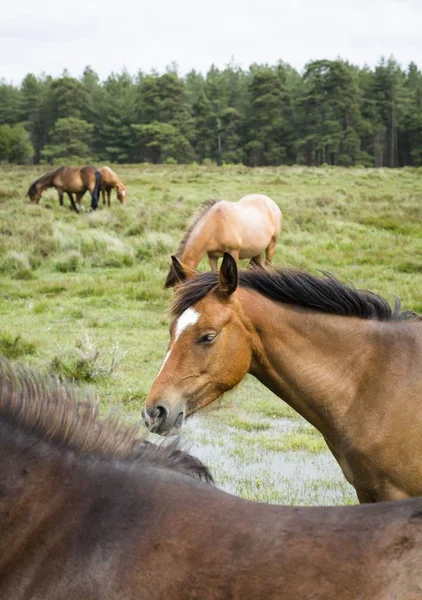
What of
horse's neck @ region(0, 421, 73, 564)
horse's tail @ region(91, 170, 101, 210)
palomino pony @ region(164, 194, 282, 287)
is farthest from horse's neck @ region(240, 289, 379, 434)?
horse's tail @ region(91, 170, 101, 210)

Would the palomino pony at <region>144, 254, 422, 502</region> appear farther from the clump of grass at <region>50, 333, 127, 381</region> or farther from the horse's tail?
the horse's tail

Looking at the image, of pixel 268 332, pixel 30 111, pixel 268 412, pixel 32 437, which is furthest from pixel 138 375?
pixel 30 111

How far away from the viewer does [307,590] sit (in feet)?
4.91

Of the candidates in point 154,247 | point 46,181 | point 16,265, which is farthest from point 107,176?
point 16,265

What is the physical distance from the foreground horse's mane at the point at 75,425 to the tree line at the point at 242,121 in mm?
54750

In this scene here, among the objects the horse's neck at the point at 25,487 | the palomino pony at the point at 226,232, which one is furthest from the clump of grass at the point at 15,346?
the horse's neck at the point at 25,487

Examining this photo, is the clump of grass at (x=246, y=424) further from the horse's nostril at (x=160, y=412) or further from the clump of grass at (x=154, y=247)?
the clump of grass at (x=154, y=247)

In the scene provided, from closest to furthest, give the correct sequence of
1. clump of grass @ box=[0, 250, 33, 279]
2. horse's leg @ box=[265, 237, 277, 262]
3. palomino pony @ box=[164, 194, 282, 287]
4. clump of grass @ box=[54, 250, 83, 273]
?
palomino pony @ box=[164, 194, 282, 287], horse's leg @ box=[265, 237, 277, 262], clump of grass @ box=[0, 250, 33, 279], clump of grass @ box=[54, 250, 83, 273]

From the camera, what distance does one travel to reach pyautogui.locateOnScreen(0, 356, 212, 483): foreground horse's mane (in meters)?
1.88

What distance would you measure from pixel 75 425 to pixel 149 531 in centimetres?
37

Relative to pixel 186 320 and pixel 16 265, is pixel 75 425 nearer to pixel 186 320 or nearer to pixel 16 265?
pixel 186 320

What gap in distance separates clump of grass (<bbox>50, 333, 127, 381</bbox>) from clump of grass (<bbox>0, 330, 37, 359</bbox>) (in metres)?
0.61

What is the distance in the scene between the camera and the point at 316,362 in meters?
3.38

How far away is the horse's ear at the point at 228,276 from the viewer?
3.27 m
